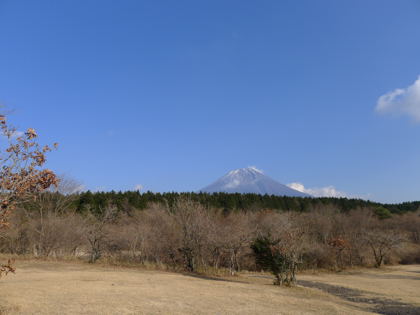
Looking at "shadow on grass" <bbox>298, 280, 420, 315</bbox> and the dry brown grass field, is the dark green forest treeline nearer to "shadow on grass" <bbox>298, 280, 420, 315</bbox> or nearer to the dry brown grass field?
"shadow on grass" <bbox>298, 280, 420, 315</bbox>

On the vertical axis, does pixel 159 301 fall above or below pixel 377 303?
above

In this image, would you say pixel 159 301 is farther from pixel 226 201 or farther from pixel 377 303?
pixel 226 201

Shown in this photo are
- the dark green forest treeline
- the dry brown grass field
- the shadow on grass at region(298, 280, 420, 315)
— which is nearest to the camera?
the dry brown grass field

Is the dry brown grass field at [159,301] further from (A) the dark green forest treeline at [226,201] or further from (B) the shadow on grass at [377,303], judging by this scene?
(A) the dark green forest treeline at [226,201]

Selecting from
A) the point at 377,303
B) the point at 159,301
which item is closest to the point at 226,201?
the point at 377,303

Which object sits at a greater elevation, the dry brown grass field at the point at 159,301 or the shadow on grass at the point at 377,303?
the dry brown grass field at the point at 159,301

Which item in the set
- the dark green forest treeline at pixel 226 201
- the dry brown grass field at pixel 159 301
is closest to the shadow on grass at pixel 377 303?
the dry brown grass field at pixel 159 301

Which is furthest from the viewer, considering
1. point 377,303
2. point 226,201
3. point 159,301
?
point 226,201

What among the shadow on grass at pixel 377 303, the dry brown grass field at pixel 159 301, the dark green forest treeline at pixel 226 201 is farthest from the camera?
the dark green forest treeline at pixel 226 201

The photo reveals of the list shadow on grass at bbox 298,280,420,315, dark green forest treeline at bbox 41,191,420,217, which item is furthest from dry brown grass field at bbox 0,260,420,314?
dark green forest treeline at bbox 41,191,420,217

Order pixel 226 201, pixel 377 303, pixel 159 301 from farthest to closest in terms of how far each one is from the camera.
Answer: pixel 226 201
pixel 377 303
pixel 159 301

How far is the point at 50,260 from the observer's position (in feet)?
85.8

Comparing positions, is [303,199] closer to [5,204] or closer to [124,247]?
[124,247]

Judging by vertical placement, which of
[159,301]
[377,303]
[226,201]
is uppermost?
[226,201]
